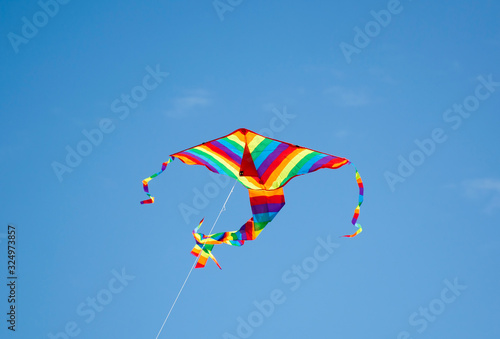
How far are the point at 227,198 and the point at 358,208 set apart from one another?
2668 mm

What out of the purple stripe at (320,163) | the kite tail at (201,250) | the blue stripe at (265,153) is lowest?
the kite tail at (201,250)

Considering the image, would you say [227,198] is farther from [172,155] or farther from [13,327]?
[13,327]

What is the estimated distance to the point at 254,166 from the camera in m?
16.7

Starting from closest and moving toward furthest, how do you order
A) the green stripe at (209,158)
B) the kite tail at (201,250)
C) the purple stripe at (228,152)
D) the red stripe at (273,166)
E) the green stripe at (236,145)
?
the kite tail at (201,250), the red stripe at (273,166), the green stripe at (236,145), the purple stripe at (228,152), the green stripe at (209,158)

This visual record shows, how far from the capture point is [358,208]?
49.9 ft

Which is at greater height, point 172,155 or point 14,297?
point 172,155

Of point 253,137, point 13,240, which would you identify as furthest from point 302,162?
point 13,240

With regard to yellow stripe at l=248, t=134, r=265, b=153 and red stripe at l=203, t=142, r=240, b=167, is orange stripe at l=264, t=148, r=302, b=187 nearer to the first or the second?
yellow stripe at l=248, t=134, r=265, b=153

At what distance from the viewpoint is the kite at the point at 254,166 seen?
15734 mm

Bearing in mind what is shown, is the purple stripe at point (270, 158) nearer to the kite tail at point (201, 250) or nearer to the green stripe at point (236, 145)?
the green stripe at point (236, 145)

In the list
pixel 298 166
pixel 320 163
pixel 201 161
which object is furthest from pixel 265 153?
pixel 201 161

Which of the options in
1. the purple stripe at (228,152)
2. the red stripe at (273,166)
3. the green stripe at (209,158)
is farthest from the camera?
the green stripe at (209,158)

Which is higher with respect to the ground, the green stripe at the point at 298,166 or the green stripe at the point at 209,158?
the green stripe at the point at 209,158

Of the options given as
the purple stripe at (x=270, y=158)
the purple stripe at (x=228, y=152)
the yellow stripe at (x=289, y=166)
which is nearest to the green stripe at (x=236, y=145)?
the purple stripe at (x=228, y=152)
